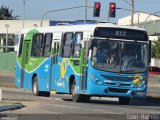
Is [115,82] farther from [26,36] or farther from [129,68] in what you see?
[26,36]

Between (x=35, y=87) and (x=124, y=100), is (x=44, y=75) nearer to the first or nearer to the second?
(x=35, y=87)

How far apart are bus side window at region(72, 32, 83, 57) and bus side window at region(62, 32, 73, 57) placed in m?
0.43

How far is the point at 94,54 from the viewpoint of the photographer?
959 inches

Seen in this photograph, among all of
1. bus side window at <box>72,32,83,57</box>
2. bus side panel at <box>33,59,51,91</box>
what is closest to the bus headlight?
bus side window at <box>72,32,83,57</box>

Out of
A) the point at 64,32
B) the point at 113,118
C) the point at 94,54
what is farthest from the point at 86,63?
the point at 113,118

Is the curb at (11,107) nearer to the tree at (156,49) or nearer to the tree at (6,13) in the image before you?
the tree at (156,49)

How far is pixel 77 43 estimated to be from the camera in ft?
83.5

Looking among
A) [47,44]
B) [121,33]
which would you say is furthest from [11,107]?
[47,44]

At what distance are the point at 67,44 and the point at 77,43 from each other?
41.6 inches

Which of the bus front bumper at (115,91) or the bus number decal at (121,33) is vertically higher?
the bus number decal at (121,33)

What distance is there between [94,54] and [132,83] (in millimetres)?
1955

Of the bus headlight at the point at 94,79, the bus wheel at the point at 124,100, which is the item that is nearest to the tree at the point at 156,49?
the bus wheel at the point at 124,100

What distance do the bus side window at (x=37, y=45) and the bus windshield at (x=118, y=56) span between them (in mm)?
5257

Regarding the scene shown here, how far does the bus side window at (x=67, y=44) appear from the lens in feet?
86.0
